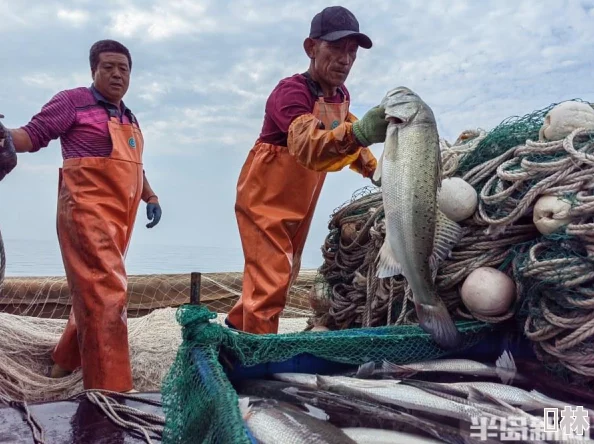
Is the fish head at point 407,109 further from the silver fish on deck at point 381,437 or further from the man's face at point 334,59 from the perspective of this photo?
the silver fish on deck at point 381,437

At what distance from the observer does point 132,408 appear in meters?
3.02

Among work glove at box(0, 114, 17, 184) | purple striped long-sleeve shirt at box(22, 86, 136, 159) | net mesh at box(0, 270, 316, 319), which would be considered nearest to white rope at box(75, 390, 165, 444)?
work glove at box(0, 114, 17, 184)

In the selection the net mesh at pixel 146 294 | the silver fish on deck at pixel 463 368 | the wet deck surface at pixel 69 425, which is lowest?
the wet deck surface at pixel 69 425

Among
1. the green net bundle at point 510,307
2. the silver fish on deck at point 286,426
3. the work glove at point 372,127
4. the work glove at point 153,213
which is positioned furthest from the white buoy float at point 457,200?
the work glove at point 153,213

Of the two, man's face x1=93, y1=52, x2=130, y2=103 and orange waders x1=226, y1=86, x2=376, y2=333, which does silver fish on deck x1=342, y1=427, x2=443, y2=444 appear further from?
man's face x1=93, y1=52, x2=130, y2=103

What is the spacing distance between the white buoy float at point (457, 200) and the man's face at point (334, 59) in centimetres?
147

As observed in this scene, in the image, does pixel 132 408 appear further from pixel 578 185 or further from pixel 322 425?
pixel 578 185

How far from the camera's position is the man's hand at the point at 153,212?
5.65m

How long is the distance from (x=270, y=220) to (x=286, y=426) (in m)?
2.47

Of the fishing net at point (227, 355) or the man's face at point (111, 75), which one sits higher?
the man's face at point (111, 75)

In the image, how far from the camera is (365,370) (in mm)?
2586

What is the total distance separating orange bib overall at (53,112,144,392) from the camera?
13.5 ft

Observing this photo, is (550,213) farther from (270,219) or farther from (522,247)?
(270,219)

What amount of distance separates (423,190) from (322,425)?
1364 mm
